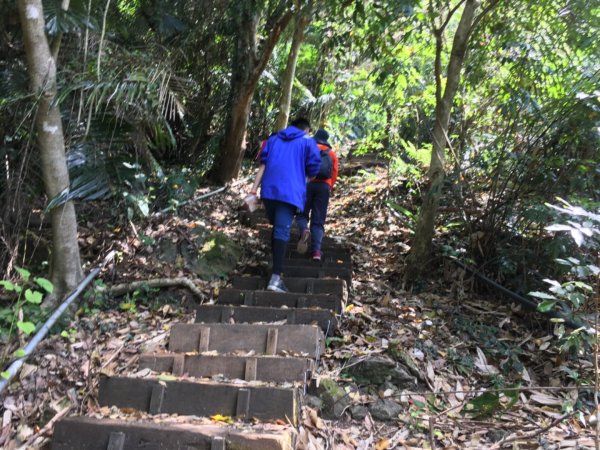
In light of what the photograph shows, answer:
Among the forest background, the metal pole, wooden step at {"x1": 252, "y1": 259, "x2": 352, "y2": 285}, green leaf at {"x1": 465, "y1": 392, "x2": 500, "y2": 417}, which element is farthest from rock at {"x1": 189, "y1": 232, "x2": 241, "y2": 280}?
green leaf at {"x1": 465, "y1": 392, "x2": 500, "y2": 417}

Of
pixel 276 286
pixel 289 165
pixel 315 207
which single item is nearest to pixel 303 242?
pixel 315 207

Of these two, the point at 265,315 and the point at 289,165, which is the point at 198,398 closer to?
the point at 265,315

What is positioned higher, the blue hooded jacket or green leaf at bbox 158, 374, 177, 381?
the blue hooded jacket

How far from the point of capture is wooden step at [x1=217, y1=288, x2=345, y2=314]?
4.80 m

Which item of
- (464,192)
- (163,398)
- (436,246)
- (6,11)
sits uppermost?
(6,11)

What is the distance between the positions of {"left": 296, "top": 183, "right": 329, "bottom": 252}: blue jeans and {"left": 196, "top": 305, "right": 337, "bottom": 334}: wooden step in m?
1.63

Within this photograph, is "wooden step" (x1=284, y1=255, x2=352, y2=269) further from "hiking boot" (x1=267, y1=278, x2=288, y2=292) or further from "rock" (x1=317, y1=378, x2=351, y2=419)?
"rock" (x1=317, y1=378, x2=351, y2=419)

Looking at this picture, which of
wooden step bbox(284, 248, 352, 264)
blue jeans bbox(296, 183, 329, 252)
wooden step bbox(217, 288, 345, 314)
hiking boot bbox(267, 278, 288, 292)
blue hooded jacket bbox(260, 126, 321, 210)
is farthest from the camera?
wooden step bbox(284, 248, 352, 264)

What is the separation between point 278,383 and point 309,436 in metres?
0.50

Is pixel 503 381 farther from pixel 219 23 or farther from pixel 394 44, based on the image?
pixel 219 23

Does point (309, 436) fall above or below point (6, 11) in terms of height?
below

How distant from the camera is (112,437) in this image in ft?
9.95

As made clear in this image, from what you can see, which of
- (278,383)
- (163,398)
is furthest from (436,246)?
(163,398)

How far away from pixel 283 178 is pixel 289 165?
5.7 inches
